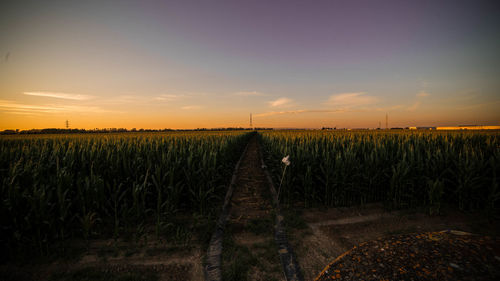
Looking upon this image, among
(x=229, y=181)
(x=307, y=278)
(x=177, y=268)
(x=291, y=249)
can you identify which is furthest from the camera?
(x=229, y=181)

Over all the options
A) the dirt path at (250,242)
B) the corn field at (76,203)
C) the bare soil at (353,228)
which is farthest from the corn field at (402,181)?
the corn field at (76,203)

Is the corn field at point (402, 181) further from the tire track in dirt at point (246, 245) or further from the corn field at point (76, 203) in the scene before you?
the corn field at point (76, 203)

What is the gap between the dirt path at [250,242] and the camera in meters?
2.87

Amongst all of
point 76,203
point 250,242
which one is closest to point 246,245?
point 250,242

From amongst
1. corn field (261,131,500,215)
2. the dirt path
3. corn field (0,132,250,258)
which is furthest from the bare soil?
corn field (0,132,250,258)

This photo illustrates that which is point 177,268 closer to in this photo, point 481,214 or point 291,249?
point 291,249

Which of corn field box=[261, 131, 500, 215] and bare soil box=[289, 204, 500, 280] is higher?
corn field box=[261, 131, 500, 215]

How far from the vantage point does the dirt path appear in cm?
287

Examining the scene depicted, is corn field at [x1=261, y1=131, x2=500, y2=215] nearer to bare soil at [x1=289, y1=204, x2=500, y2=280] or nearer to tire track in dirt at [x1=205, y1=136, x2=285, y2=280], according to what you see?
bare soil at [x1=289, y1=204, x2=500, y2=280]

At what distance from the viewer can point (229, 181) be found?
28.5 ft

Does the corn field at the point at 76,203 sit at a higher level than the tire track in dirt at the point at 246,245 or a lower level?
higher

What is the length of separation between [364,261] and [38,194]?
5022mm

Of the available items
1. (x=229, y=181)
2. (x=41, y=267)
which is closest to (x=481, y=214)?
(x=229, y=181)

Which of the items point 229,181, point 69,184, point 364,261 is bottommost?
point 229,181
